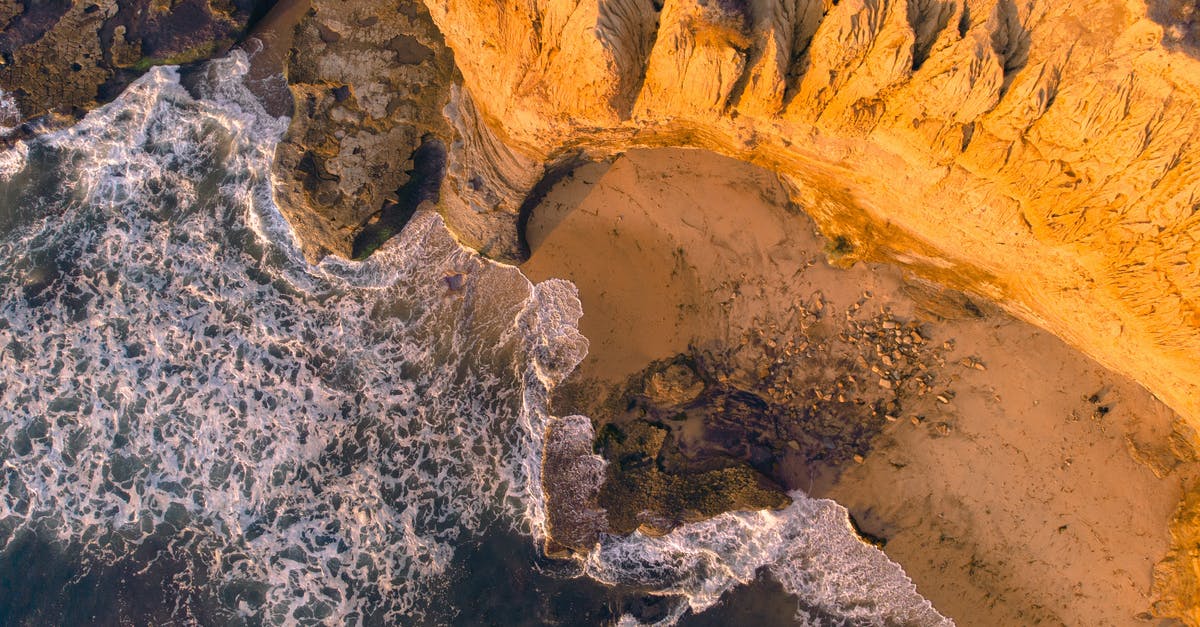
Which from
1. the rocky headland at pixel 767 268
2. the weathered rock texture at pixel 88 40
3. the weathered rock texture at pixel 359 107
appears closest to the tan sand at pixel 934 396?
the rocky headland at pixel 767 268

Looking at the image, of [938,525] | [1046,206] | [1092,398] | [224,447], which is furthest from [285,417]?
[1092,398]

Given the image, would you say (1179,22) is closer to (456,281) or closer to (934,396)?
(934,396)

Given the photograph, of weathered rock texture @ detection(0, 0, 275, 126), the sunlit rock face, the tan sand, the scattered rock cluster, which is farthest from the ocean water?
the sunlit rock face

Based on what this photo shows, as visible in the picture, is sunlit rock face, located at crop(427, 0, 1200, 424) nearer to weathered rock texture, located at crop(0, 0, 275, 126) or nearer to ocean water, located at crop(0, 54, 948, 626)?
ocean water, located at crop(0, 54, 948, 626)

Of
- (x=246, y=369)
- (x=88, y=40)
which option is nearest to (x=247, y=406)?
(x=246, y=369)

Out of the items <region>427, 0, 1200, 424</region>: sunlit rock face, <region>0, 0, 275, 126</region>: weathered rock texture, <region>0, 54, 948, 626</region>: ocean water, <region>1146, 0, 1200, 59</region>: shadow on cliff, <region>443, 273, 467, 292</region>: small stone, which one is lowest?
<region>0, 54, 948, 626</region>: ocean water

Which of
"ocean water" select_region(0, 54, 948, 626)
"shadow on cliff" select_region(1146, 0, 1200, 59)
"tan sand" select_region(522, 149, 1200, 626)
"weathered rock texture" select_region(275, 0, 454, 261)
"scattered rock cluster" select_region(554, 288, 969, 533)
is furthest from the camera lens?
"ocean water" select_region(0, 54, 948, 626)

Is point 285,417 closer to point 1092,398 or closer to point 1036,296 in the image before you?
point 1036,296

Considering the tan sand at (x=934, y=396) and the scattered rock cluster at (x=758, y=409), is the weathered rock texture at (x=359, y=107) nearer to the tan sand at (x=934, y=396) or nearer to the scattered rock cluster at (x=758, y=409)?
the tan sand at (x=934, y=396)
